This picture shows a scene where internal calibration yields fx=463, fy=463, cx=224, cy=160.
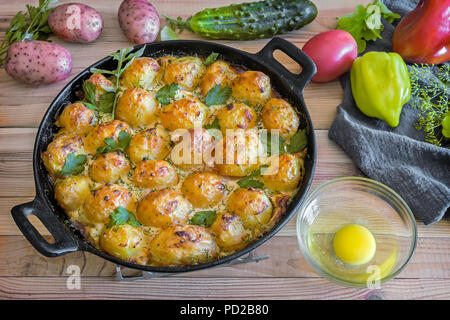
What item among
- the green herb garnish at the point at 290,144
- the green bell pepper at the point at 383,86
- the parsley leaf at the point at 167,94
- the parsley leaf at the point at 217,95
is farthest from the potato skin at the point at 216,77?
the green bell pepper at the point at 383,86

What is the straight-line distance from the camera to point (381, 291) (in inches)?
78.0

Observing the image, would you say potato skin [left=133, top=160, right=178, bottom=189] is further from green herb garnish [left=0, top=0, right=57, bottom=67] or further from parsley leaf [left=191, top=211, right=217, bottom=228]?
green herb garnish [left=0, top=0, right=57, bottom=67]

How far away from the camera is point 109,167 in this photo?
1849mm

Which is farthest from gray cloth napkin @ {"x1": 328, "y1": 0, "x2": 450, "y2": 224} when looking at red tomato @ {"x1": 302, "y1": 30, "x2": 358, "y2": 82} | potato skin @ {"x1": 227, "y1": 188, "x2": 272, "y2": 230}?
potato skin @ {"x1": 227, "y1": 188, "x2": 272, "y2": 230}

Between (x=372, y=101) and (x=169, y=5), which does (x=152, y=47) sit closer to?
(x=169, y=5)

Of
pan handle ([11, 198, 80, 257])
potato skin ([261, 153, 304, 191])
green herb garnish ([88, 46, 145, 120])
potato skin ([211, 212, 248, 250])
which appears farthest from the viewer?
green herb garnish ([88, 46, 145, 120])

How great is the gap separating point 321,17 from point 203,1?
696mm

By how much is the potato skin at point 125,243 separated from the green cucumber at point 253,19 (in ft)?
4.21

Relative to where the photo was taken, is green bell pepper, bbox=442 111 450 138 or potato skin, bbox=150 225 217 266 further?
green bell pepper, bbox=442 111 450 138

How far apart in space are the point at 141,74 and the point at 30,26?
2.83 ft

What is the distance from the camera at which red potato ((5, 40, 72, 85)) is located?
2.35 meters

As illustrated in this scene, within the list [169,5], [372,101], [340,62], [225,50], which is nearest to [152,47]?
[225,50]

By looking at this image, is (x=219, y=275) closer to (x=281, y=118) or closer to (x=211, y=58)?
(x=281, y=118)

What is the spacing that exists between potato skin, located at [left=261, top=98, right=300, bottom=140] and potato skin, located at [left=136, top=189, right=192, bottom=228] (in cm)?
51
